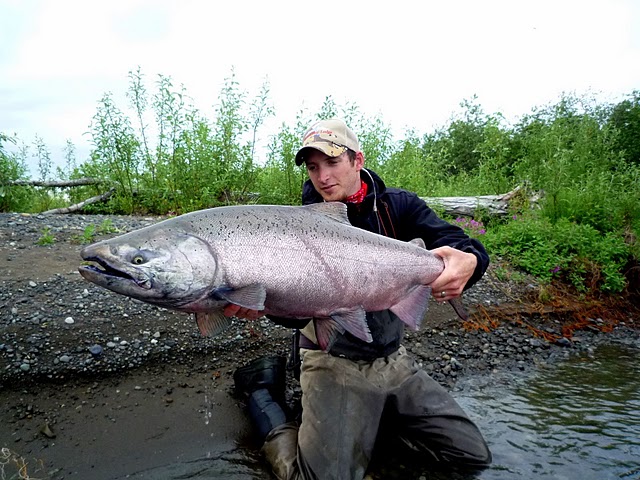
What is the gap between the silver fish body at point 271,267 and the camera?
6.28 ft

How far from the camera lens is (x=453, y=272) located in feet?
8.95

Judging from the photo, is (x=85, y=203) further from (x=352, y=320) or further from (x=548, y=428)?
(x=548, y=428)

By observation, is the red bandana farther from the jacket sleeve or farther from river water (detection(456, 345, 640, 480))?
river water (detection(456, 345, 640, 480))

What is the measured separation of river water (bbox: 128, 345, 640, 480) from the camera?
2982 mm

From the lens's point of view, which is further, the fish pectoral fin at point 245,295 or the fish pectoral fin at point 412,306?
the fish pectoral fin at point 412,306

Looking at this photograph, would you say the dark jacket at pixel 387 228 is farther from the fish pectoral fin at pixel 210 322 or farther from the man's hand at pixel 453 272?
the fish pectoral fin at pixel 210 322

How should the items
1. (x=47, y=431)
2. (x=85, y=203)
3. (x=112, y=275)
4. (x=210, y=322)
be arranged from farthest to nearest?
1. (x=85, y=203)
2. (x=47, y=431)
3. (x=210, y=322)
4. (x=112, y=275)

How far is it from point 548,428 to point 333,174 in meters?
2.85

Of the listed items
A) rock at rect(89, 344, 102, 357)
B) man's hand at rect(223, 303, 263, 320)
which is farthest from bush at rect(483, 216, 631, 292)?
rock at rect(89, 344, 102, 357)

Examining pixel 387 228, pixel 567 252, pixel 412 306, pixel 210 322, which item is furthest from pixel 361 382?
pixel 567 252

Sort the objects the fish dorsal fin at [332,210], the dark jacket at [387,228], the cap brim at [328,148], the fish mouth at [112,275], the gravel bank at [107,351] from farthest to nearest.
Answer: the dark jacket at [387,228], the gravel bank at [107,351], the cap brim at [328,148], the fish dorsal fin at [332,210], the fish mouth at [112,275]

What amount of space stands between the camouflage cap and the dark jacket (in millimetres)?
354

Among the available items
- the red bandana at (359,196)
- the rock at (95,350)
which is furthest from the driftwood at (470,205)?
the rock at (95,350)

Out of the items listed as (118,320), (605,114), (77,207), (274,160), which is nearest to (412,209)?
(118,320)
